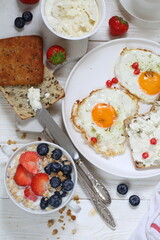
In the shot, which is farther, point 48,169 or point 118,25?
point 118,25

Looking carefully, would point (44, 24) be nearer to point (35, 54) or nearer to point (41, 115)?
point (35, 54)

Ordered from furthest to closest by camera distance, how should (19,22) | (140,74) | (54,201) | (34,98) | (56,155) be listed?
(140,74), (19,22), (34,98), (56,155), (54,201)

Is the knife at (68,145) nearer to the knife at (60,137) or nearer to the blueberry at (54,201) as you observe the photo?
the knife at (60,137)

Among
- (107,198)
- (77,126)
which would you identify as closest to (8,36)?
(77,126)

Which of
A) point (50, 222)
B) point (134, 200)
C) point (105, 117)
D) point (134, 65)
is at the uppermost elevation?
point (134, 65)

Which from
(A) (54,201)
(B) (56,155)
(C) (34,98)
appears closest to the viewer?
(A) (54,201)

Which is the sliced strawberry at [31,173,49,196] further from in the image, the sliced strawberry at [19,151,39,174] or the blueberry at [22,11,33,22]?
the blueberry at [22,11,33,22]

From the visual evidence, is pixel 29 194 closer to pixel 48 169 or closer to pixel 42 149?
pixel 48 169

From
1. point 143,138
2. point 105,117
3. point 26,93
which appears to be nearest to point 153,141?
point 143,138

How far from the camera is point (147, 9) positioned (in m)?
3.32

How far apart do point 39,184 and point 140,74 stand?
1.30 m

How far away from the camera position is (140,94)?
3.27m

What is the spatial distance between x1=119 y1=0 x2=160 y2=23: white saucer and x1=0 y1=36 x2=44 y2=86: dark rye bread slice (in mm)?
874

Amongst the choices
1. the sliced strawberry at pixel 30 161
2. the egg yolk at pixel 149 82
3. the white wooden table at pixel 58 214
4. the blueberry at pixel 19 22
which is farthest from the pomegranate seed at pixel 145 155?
the blueberry at pixel 19 22
